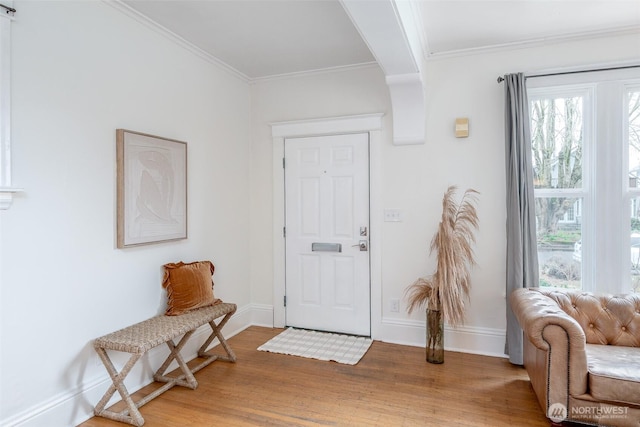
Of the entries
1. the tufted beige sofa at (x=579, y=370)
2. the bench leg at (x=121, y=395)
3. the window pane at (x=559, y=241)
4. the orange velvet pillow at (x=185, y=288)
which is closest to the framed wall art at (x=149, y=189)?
the orange velvet pillow at (x=185, y=288)

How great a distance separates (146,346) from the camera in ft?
7.40

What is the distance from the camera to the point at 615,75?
298 cm

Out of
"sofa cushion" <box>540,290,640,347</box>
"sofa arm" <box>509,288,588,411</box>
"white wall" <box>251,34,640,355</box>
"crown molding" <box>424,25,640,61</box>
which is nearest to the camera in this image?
"sofa arm" <box>509,288,588,411</box>

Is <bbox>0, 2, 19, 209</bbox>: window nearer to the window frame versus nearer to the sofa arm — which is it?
the window frame

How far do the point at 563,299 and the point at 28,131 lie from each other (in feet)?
11.7

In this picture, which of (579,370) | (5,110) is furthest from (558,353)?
(5,110)

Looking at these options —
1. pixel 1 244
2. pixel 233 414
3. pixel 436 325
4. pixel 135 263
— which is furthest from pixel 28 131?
pixel 436 325

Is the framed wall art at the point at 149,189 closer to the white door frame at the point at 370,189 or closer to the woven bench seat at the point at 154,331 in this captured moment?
the woven bench seat at the point at 154,331

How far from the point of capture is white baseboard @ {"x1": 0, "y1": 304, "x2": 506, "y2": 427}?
2135mm

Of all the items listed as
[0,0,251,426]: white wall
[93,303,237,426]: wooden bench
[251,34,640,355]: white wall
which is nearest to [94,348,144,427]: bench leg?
[93,303,237,426]: wooden bench

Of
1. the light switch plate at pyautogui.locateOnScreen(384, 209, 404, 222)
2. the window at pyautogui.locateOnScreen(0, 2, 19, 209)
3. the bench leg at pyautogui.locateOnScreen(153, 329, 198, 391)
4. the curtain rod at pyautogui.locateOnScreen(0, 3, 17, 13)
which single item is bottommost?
the bench leg at pyautogui.locateOnScreen(153, 329, 198, 391)

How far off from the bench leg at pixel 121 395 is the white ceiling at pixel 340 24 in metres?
2.33

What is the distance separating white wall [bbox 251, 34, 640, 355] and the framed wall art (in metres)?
1.50

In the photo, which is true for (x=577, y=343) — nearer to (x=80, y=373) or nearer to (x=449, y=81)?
(x=449, y=81)
